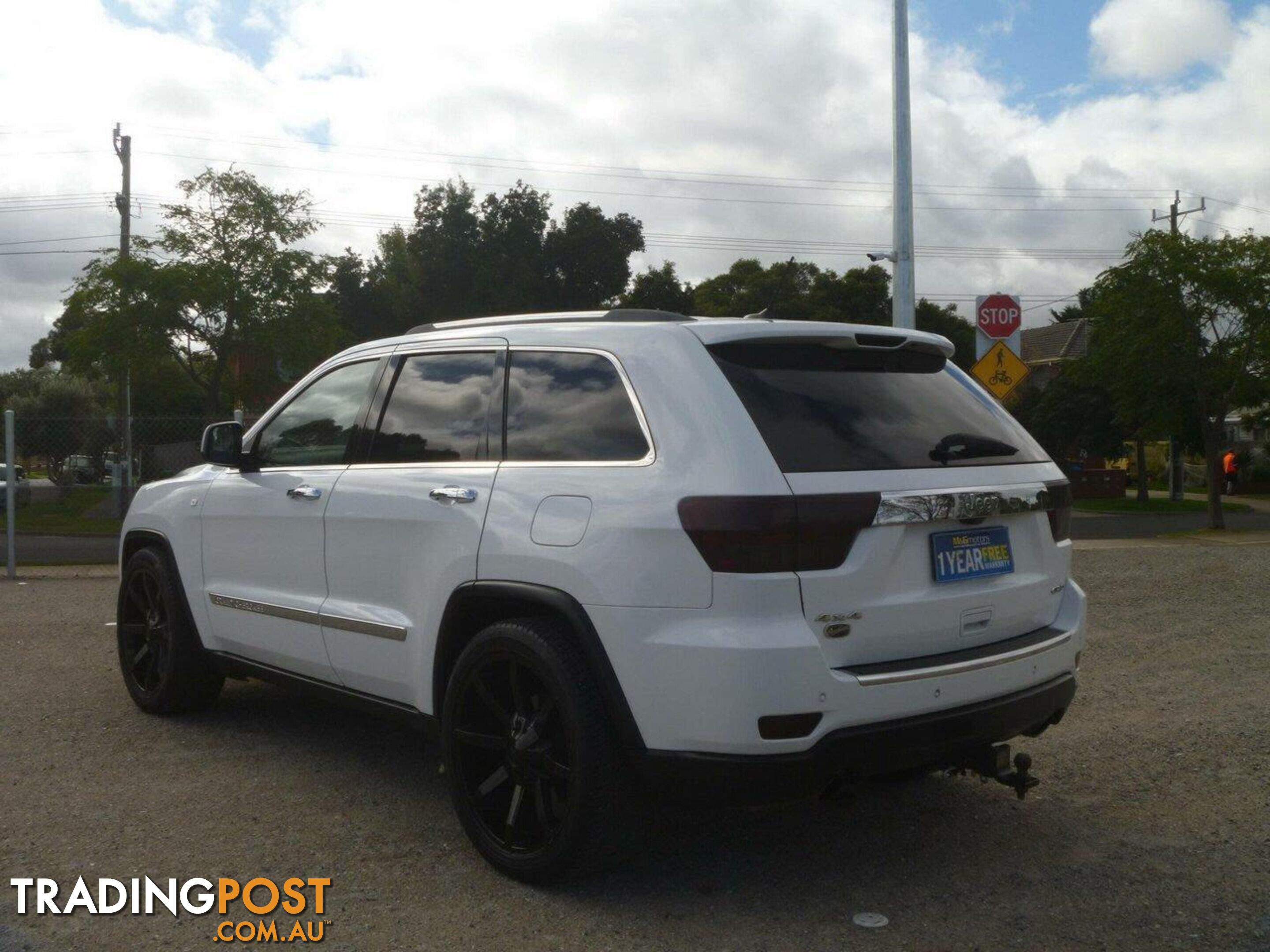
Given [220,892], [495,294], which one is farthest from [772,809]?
[495,294]

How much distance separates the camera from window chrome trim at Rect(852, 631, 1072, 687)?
346cm

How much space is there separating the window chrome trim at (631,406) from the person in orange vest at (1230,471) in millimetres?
40732

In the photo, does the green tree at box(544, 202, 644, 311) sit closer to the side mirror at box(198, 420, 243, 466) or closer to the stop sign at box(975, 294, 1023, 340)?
the stop sign at box(975, 294, 1023, 340)

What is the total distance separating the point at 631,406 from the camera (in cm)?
381

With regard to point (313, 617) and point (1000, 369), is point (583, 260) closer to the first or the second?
point (1000, 369)

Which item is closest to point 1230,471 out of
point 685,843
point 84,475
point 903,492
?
point 84,475

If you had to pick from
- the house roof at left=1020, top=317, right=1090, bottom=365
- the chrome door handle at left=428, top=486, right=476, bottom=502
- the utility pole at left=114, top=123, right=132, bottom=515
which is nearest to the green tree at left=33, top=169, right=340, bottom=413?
the utility pole at left=114, top=123, right=132, bottom=515

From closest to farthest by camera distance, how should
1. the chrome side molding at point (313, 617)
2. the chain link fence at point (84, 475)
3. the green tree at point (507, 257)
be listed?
the chrome side molding at point (313, 617) < the chain link fence at point (84, 475) < the green tree at point (507, 257)

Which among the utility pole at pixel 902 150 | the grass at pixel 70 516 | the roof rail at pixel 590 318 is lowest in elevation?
the grass at pixel 70 516

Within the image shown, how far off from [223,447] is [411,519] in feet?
5.04

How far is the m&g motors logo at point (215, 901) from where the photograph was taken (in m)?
3.61

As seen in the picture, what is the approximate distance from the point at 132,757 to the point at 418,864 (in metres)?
2.01

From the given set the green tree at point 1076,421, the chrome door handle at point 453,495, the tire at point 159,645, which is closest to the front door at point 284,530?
the tire at point 159,645

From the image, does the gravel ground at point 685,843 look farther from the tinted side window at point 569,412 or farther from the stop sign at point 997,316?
the stop sign at point 997,316
